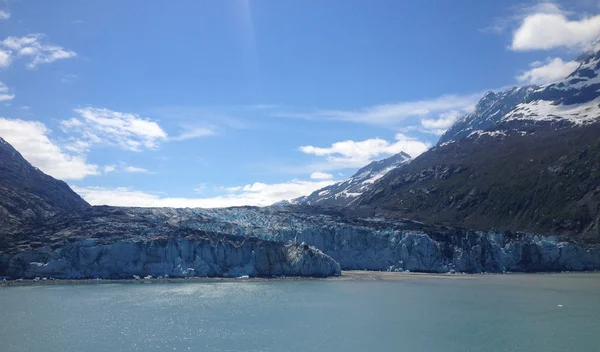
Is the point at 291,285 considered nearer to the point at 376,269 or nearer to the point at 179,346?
the point at 376,269

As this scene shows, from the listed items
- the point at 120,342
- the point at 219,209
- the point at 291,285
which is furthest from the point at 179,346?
the point at 219,209

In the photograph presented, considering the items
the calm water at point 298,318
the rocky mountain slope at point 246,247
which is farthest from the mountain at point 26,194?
the calm water at point 298,318

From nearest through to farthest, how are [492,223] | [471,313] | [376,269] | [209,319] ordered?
[209,319]
[471,313]
[376,269]
[492,223]

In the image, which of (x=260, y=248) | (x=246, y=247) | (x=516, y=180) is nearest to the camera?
(x=260, y=248)

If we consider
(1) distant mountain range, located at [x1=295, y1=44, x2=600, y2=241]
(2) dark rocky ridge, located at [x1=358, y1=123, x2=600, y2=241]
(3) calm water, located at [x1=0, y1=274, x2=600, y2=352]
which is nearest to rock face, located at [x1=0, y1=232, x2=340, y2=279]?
(3) calm water, located at [x1=0, y1=274, x2=600, y2=352]

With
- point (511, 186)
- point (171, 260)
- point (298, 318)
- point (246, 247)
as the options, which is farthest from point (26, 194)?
point (511, 186)

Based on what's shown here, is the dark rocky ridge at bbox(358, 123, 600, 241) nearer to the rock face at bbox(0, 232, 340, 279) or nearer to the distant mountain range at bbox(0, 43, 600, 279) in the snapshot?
the distant mountain range at bbox(0, 43, 600, 279)

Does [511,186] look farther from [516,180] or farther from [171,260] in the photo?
[171,260]
